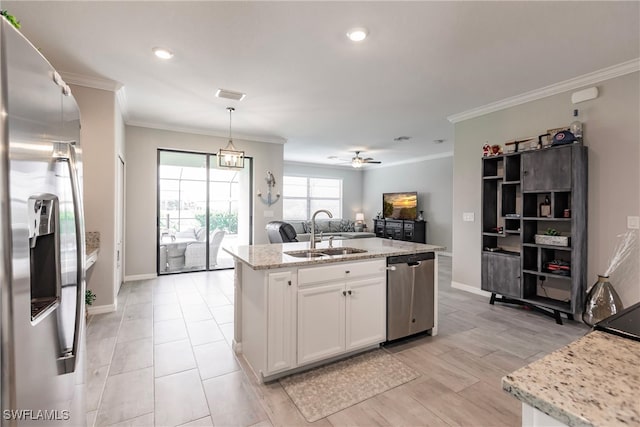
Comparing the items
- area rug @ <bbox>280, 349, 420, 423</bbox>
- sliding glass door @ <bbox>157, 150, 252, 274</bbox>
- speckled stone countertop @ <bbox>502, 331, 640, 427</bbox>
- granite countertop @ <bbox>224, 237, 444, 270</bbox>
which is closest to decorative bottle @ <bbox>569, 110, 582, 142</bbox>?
granite countertop @ <bbox>224, 237, 444, 270</bbox>

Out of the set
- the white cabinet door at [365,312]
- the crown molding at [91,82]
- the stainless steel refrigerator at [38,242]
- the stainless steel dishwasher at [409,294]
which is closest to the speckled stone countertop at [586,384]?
the stainless steel refrigerator at [38,242]

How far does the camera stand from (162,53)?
280 centimetres

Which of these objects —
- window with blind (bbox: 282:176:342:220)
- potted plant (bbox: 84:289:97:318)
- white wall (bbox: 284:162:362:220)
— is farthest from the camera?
white wall (bbox: 284:162:362:220)

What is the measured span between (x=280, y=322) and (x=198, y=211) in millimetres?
4281

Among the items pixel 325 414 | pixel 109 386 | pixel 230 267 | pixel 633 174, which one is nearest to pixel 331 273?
pixel 325 414

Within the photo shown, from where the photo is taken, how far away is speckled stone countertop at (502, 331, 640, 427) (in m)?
0.57

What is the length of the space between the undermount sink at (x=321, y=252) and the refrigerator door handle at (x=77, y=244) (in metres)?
1.62

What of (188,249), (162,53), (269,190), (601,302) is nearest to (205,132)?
(269,190)

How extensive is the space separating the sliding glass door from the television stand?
4719 millimetres

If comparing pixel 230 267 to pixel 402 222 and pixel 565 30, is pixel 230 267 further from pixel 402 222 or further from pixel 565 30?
pixel 565 30

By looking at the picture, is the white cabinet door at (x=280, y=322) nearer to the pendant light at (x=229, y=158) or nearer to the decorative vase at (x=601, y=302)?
the pendant light at (x=229, y=158)

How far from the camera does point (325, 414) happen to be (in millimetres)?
1889

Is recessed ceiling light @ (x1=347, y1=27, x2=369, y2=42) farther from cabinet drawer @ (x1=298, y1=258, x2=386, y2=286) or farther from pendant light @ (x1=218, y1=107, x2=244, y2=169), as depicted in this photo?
pendant light @ (x1=218, y1=107, x2=244, y2=169)

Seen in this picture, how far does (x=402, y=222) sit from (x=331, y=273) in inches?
273
